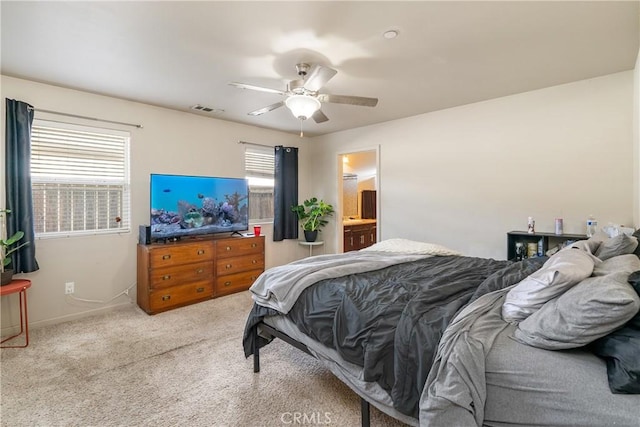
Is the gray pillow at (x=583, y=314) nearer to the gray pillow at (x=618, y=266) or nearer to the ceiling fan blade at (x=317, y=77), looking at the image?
the gray pillow at (x=618, y=266)

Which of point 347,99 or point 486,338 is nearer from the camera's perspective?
point 486,338

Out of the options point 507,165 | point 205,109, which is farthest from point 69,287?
point 507,165

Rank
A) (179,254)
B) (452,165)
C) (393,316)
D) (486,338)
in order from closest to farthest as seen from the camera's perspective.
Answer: (486,338) → (393,316) → (179,254) → (452,165)

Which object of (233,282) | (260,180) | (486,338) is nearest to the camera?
(486,338)

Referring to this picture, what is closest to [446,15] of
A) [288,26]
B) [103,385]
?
[288,26]

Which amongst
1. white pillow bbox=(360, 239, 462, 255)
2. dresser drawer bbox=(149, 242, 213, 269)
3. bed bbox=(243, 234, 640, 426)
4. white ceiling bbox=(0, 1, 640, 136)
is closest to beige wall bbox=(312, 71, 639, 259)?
white ceiling bbox=(0, 1, 640, 136)

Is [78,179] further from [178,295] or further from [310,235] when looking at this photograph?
[310,235]

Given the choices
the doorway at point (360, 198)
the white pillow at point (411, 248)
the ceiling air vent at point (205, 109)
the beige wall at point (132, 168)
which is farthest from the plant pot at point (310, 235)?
the ceiling air vent at point (205, 109)

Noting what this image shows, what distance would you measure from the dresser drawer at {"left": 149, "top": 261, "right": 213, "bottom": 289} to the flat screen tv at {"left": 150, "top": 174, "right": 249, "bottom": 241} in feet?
1.40

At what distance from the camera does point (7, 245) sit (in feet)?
8.95

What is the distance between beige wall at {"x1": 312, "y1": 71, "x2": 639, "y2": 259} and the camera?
290cm

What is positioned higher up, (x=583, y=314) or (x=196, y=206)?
(x=196, y=206)

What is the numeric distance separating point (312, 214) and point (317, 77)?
10.2ft

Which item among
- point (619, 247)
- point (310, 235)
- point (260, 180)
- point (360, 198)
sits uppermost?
point (260, 180)
